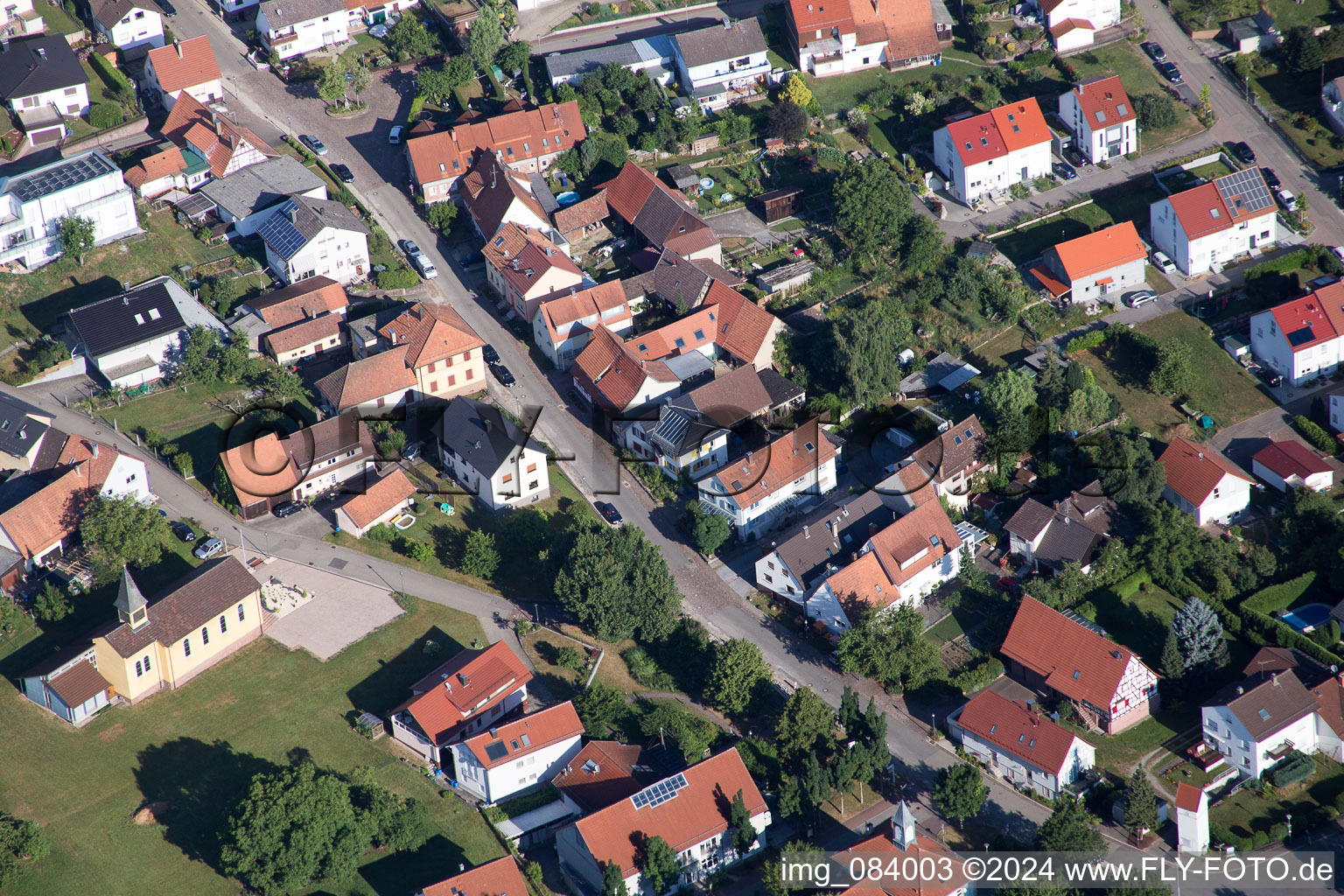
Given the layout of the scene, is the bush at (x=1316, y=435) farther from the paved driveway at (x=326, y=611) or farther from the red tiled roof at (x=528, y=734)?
the paved driveway at (x=326, y=611)

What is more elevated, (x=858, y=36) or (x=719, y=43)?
(x=719, y=43)

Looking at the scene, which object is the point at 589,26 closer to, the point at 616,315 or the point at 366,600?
the point at 616,315

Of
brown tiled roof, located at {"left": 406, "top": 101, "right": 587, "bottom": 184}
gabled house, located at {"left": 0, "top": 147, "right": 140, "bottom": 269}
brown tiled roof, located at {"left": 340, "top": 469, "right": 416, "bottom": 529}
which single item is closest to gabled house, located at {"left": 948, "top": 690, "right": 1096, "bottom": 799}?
brown tiled roof, located at {"left": 340, "top": 469, "right": 416, "bottom": 529}

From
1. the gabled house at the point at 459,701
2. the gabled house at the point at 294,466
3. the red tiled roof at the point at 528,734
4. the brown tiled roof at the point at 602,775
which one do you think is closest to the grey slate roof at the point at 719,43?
the gabled house at the point at 294,466

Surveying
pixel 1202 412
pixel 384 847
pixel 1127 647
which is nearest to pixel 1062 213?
pixel 1202 412

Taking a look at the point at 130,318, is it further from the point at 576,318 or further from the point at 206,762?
the point at 206,762

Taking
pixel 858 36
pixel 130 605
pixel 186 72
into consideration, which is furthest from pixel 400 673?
pixel 858 36
